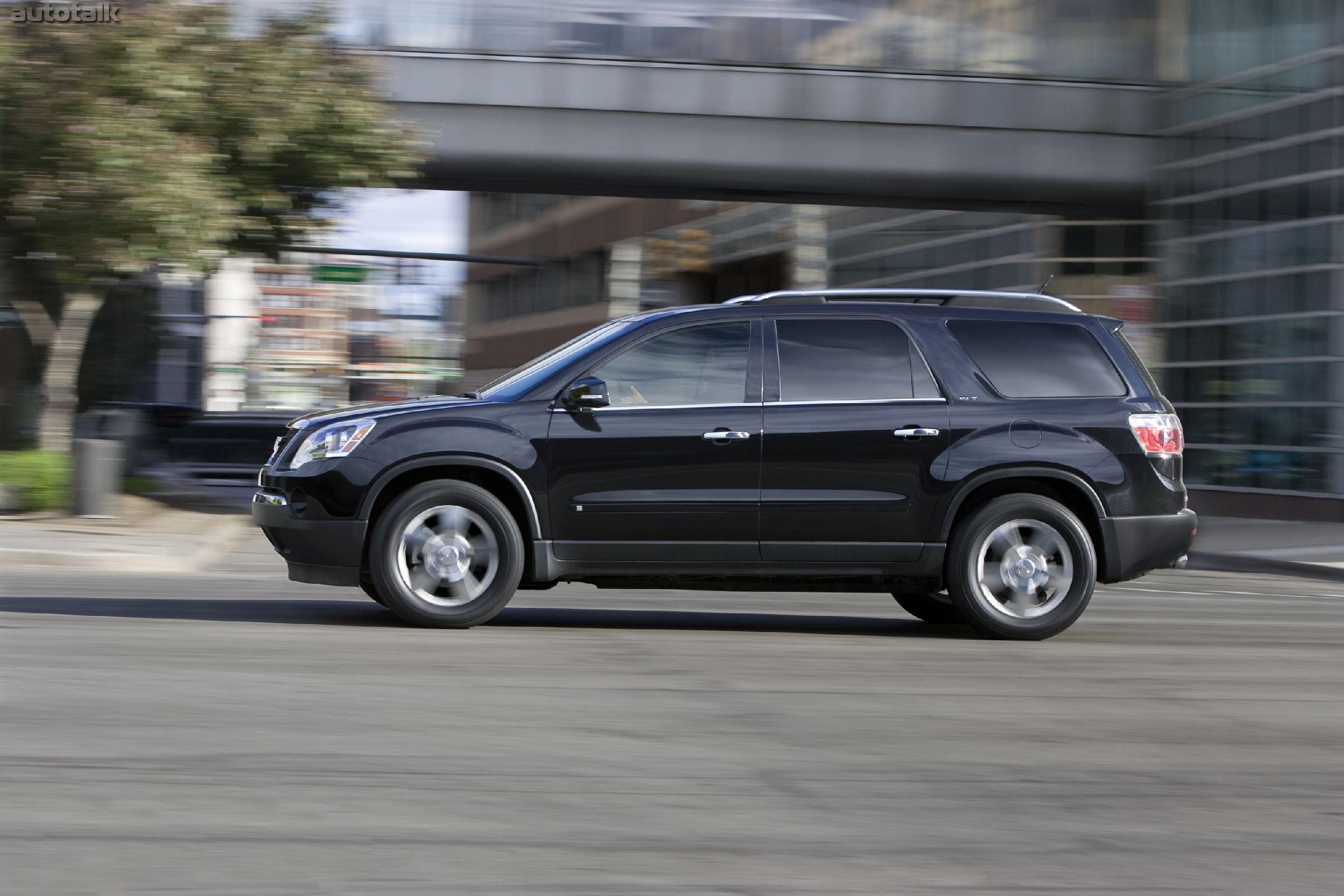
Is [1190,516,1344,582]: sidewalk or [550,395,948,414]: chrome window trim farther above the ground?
[550,395,948,414]: chrome window trim

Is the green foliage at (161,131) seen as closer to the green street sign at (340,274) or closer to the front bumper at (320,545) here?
the green street sign at (340,274)

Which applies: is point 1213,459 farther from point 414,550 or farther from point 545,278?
point 545,278

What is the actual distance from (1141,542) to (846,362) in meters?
1.86

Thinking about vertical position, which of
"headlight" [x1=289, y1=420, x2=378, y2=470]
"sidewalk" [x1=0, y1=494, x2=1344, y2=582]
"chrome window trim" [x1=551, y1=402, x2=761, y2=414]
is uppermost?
"chrome window trim" [x1=551, y1=402, x2=761, y2=414]

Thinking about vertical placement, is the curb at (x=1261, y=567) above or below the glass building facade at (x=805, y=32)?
below

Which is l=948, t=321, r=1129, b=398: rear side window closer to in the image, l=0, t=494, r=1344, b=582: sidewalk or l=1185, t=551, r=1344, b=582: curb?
l=0, t=494, r=1344, b=582: sidewalk

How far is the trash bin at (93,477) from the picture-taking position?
51.3 ft

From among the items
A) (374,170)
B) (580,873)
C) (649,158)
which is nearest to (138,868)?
(580,873)

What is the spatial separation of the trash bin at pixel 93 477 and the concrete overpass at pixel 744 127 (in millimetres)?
8669

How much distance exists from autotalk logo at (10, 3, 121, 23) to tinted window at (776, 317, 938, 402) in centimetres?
1112

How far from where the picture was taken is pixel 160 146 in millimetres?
17062

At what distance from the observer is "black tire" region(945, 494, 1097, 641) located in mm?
8891

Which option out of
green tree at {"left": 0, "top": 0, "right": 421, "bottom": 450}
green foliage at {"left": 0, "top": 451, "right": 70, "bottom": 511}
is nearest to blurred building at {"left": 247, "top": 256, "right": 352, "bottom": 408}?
green tree at {"left": 0, "top": 0, "right": 421, "bottom": 450}

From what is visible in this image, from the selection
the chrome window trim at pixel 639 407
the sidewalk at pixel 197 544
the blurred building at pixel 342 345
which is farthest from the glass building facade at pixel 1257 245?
the chrome window trim at pixel 639 407
